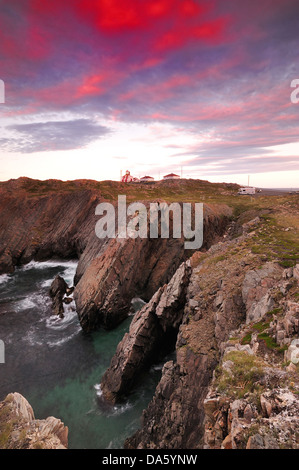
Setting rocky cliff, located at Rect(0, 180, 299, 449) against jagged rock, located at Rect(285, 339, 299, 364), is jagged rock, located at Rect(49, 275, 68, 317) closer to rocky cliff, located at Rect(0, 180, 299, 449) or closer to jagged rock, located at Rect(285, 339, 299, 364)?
rocky cliff, located at Rect(0, 180, 299, 449)

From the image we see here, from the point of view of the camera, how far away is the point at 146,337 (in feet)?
72.7

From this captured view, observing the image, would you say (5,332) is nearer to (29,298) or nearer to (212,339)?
(29,298)

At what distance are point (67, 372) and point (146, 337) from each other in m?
10.0

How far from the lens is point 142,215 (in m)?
39.4

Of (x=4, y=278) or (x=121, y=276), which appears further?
(x=4, y=278)

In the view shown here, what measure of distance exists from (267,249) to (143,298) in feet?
67.7

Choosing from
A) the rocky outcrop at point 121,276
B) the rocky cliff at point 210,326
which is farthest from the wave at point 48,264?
the rocky outcrop at point 121,276

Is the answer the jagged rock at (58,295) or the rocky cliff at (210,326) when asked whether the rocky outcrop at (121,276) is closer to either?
the rocky cliff at (210,326)

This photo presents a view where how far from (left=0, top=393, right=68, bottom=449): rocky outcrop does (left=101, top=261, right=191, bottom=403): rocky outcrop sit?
11.2 metres

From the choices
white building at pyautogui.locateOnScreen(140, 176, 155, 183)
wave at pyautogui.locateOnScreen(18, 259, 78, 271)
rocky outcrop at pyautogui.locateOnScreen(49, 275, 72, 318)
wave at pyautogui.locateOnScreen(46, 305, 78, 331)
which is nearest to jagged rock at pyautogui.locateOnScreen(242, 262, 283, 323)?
wave at pyautogui.locateOnScreen(46, 305, 78, 331)

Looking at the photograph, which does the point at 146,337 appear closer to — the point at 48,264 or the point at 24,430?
the point at 24,430

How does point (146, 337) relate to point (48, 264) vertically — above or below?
above

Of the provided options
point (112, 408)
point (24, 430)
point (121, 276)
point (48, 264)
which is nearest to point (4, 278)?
point (48, 264)
